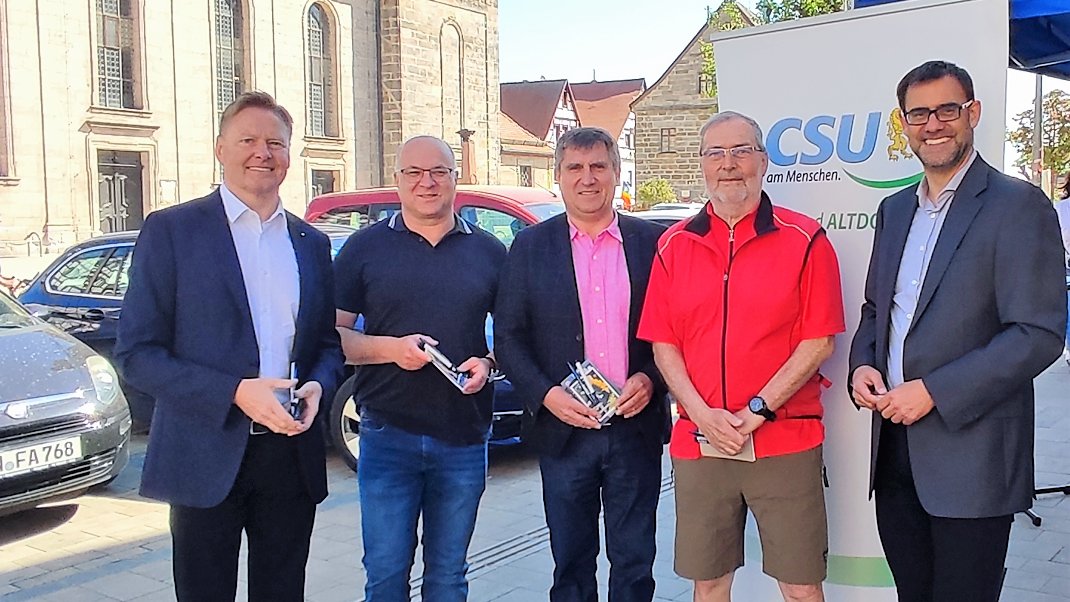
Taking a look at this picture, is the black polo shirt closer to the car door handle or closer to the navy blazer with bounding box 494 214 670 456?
the navy blazer with bounding box 494 214 670 456

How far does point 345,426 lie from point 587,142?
377 centimetres

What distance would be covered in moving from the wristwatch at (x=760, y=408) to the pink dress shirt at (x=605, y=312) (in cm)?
50

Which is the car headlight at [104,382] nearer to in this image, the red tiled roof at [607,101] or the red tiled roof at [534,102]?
the red tiled roof at [534,102]

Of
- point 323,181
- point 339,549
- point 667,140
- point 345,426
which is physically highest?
point 667,140

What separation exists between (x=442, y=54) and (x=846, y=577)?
34969 millimetres

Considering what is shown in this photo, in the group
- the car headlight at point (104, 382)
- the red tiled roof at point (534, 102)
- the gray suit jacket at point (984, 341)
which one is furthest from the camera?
the red tiled roof at point (534, 102)

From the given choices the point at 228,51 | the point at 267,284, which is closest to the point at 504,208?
the point at 267,284

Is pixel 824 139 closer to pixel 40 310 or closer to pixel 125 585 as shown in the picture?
pixel 125 585

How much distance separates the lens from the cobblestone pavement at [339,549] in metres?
4.51

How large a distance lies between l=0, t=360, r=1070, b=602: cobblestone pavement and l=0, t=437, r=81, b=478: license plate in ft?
1.56

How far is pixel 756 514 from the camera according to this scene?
3.05 meters

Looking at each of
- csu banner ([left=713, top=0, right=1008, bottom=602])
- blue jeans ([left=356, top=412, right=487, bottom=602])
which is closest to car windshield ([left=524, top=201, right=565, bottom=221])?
csu banner ([left=713, top=0, right=1008, bottom=602])

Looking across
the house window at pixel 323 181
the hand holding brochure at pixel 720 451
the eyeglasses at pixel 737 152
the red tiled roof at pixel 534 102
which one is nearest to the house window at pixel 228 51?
the house window at pixel 323 181

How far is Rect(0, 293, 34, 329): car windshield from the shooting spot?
19.5 feet
